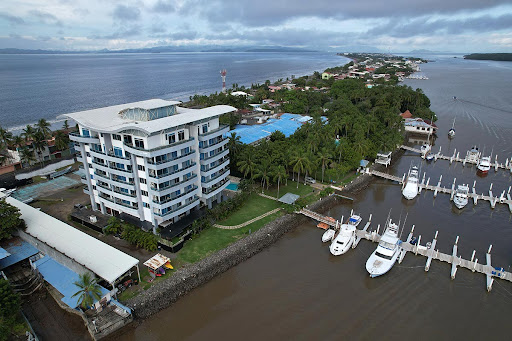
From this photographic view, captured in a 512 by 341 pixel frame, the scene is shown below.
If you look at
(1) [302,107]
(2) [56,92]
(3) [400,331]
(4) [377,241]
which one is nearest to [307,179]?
(4) [377,241]

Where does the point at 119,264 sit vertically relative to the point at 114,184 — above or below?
below

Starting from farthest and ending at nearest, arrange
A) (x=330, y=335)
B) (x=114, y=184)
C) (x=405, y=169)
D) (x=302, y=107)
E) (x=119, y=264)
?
1. (x=302, y=107)
2. (x=405, y=169)
3. (x=114, y=184)
4. (x=119, y=264)
5. (x=330, y=335)

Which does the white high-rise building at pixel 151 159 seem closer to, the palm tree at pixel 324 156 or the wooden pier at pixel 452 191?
the palm tree at pixel 324 156

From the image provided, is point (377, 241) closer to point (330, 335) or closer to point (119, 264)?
point (330, 335)

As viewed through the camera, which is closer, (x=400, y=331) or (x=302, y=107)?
(x=400, y=331)

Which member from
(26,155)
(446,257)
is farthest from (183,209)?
(26,155)

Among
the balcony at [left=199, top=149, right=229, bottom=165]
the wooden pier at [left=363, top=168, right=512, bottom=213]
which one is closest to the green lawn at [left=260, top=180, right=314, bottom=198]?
the balcony at [left=199, top=149, right=229, bottom=165]
